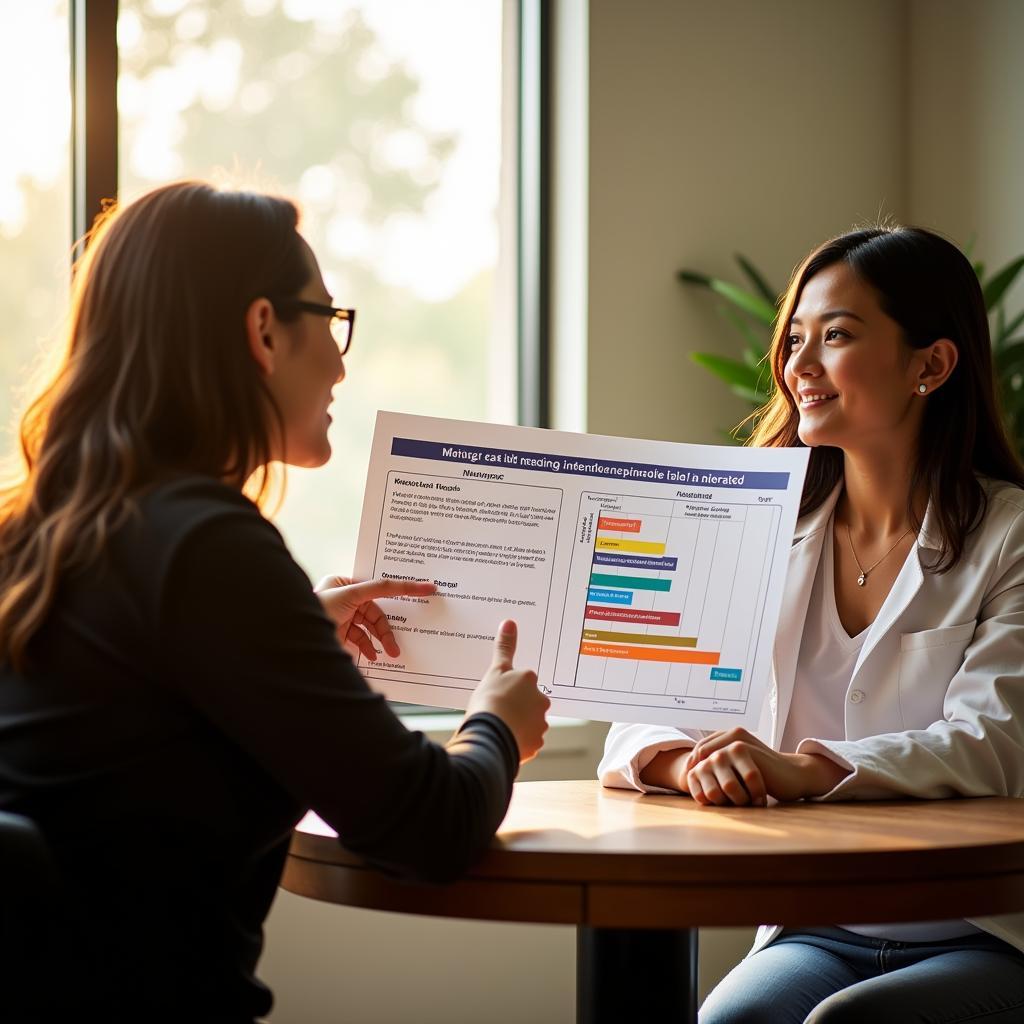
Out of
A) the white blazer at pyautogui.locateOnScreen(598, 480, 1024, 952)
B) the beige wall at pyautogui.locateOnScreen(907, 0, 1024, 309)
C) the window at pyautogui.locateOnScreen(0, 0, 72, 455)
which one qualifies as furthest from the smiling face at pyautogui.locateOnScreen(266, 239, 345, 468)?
the beige wall at pyautogui.locateOnScreen(907, 0, 1024, 309)

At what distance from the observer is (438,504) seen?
1.58 m

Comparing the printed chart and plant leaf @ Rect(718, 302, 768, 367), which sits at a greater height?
plant leaf @ Rect(718, 302, 768, 367)

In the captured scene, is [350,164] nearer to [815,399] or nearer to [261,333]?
[815,399]

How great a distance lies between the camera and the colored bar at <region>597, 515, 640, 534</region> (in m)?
1.58

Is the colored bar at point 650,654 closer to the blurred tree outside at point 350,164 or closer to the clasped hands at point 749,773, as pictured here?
the clasped hands at point 749,773

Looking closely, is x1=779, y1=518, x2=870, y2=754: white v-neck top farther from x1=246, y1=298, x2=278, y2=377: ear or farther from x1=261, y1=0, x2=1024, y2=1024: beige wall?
x1=261, y1=0, x2=1024, y2=1024: beige wall

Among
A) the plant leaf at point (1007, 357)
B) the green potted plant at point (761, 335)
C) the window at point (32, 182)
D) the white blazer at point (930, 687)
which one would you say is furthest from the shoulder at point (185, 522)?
the plant leaf at point (1007, 357)

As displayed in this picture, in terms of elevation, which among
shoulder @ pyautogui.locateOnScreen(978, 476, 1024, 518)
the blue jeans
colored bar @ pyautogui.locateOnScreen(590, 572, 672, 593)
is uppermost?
shoulder @ pyautogui.locateOnScreen(978, 476, 1024, 518)

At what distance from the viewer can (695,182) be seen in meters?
3.25

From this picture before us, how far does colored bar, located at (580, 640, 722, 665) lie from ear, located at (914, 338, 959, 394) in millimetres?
612

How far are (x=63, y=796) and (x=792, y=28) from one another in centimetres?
307

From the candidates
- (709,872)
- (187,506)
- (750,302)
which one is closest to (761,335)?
(750,302)

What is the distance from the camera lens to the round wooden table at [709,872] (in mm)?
1134

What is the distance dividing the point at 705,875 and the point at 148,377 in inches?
27.7
